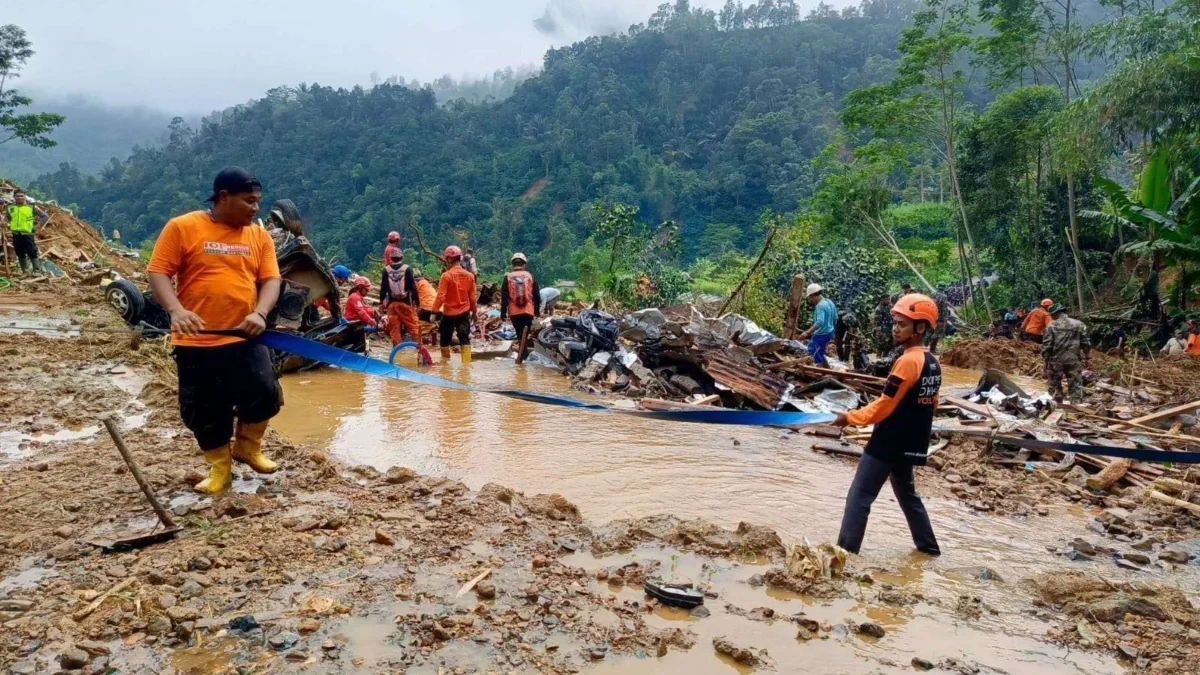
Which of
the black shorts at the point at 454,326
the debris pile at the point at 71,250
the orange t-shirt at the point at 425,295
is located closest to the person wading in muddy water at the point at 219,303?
the black shorts at the point at 454,326

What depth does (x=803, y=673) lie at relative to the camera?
108 inches

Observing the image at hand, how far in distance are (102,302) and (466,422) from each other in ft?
26.6

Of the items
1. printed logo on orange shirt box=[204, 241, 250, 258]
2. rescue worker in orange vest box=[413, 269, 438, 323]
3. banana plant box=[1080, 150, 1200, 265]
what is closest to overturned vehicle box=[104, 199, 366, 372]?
rescue worker in orange vest box=[413, 269, 438, 323]

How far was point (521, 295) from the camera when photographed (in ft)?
35.5

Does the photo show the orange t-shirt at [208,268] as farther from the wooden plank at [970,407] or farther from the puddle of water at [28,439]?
the wooden plank at [970,407]

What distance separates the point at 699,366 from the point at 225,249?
6.68 meters

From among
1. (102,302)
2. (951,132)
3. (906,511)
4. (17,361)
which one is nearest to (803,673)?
(906,511)

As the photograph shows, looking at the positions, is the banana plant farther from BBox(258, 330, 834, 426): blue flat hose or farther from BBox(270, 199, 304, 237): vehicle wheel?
BBox(270, 199, 304, 237): vehicle wheel

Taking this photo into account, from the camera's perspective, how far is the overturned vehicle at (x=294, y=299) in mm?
8242

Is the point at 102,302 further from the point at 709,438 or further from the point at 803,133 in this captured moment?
the point at 803,133

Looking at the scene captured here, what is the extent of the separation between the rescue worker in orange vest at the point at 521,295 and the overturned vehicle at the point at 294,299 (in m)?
2.23

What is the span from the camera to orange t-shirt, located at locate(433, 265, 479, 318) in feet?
33.0

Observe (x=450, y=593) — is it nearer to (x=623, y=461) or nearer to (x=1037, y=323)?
(x=623, y=461)

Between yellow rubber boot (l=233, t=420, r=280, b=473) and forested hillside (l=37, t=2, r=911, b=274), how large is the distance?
142 ft
